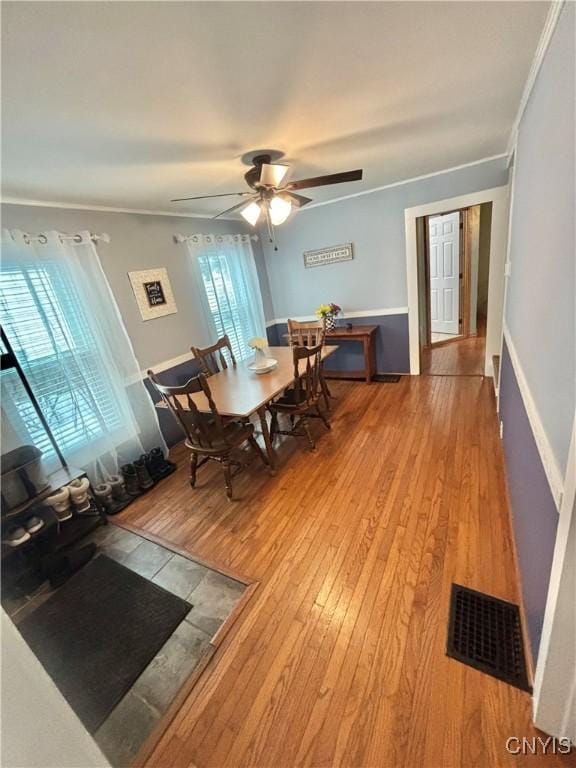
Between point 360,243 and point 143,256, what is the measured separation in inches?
97.5

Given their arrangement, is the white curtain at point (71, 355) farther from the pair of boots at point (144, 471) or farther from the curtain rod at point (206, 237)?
the curtain rod at point (206, 237)

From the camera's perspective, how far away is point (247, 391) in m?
2.44

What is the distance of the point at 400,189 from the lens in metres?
3.32

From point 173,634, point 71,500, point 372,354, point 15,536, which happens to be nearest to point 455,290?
point 372,354

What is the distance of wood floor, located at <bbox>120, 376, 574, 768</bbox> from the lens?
107cm

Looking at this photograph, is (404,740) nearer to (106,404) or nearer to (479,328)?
(106,404)

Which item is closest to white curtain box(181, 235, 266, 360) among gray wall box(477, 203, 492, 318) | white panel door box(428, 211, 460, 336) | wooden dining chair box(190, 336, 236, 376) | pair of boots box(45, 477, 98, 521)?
wooden dining chair box(190, 336, 236, 376)

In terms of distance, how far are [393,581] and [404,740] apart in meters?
0.56

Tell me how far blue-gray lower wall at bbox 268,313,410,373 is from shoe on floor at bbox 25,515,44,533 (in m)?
3.45

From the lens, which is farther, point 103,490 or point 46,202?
point 103,490

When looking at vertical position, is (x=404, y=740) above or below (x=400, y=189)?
below

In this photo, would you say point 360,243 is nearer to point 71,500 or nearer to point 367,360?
point 367,360

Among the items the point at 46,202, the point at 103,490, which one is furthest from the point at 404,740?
the point at 46,202

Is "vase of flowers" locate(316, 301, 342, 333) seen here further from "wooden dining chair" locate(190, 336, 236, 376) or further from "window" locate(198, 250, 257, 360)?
"wooden dining chair" locate(190, 336, 236, 376)
